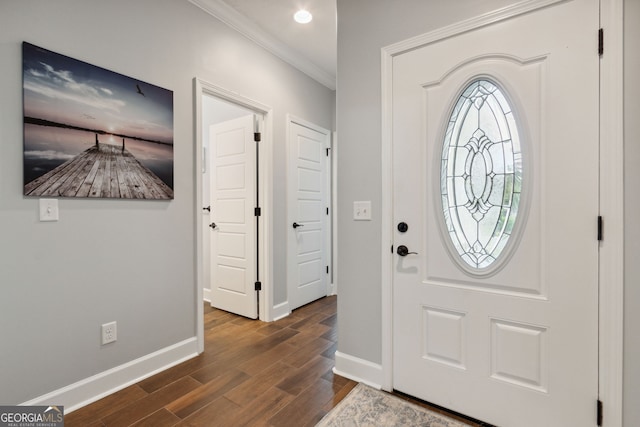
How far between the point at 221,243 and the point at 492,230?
9.12 ft

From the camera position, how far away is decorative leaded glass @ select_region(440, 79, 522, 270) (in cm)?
153

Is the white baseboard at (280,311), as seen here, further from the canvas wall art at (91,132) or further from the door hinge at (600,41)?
the door hinge at (600,41)

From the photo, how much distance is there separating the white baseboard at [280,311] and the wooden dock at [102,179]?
1.62 meters

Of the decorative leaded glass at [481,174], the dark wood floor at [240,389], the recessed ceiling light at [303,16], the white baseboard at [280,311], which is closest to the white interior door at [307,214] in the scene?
the white baseboard at [280,311]

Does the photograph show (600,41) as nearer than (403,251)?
Yes

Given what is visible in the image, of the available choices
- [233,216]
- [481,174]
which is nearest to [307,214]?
[233,216]

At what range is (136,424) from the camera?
5.22 ft

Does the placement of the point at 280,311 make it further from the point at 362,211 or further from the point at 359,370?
the point at 362,211

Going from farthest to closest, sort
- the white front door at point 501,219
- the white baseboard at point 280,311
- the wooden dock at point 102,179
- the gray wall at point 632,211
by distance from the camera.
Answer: the white baseboard at point 280,311 < the wooden dock at point 102,179 < the white front door at point 501,219 < the gray wall at point 632,211

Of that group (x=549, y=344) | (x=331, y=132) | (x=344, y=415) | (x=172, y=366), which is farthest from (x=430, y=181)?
(x=331, y=132)

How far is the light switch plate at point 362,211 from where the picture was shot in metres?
1.97

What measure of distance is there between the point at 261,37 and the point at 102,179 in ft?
6.52

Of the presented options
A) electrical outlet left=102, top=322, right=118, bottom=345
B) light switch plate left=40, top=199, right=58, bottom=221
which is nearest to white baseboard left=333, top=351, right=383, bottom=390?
electrical outlet left=102, top=322, right=118, bottom=345

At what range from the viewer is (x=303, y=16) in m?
2.61
